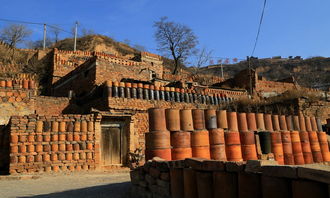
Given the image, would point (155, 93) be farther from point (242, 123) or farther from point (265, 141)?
point (265, 141)

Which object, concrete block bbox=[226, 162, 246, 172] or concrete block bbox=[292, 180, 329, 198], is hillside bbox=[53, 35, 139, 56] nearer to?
concrete block bbox=[226, 162, 246, 172]

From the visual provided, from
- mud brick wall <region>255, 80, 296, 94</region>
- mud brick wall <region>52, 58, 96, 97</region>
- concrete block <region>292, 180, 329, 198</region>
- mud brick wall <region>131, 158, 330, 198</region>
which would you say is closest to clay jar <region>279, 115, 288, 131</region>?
mud brick wall <region>131, 158, 330, 198</region>

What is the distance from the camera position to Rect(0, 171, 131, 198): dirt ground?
5266 mm

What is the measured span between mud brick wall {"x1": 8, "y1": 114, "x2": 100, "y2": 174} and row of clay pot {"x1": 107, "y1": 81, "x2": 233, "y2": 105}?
2.25 metres

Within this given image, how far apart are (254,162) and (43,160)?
25.4 feet

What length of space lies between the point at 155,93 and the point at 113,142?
3.32 m

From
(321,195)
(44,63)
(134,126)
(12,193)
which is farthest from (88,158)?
Answer: (44,63)

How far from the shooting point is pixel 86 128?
9195 millimetres

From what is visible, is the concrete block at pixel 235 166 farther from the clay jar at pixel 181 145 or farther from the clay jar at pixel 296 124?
the clay jar at pixel 296 124

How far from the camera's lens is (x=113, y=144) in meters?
10.4

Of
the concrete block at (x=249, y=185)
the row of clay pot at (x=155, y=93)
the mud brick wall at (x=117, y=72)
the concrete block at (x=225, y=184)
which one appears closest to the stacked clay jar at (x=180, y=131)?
the concrete block at (x=225, y=184)

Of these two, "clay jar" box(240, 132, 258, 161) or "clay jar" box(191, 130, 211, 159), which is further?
"clay jar" box(240, 132, 258, 161)

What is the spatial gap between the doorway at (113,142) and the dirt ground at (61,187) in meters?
1.94

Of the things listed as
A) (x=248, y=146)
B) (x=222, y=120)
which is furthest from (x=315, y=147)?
(x=222, y=120)
